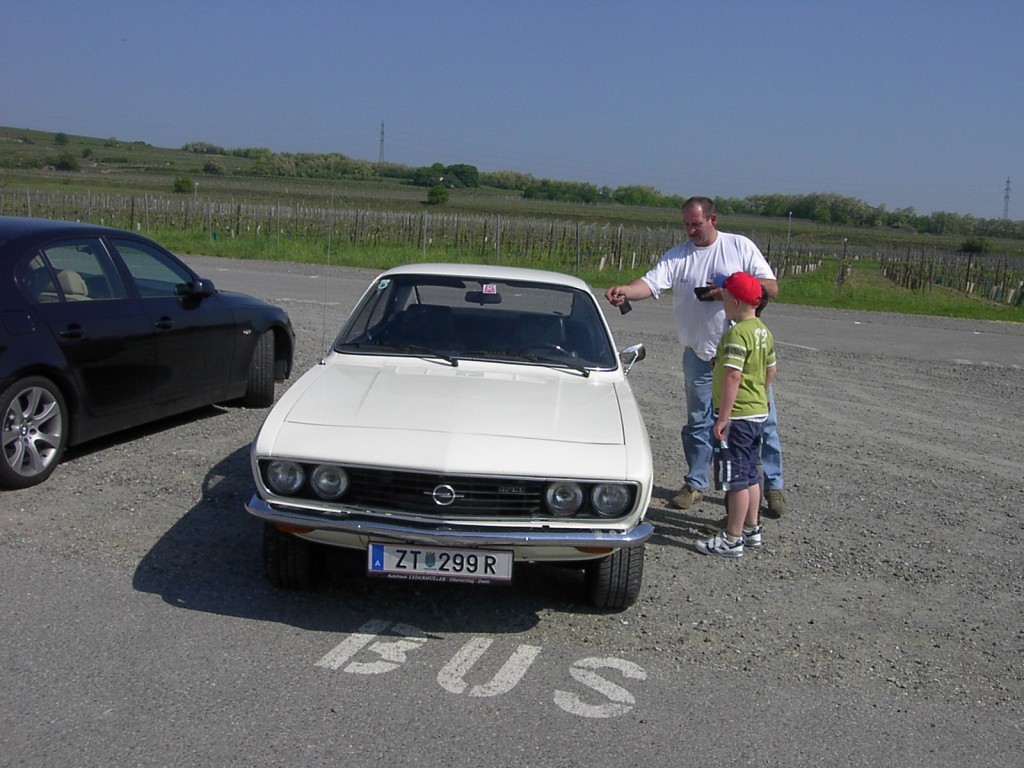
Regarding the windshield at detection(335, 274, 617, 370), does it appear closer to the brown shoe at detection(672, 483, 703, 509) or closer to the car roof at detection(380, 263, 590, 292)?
the car roof at detection(380, 263, 590, 292)

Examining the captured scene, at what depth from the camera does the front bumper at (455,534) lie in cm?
433

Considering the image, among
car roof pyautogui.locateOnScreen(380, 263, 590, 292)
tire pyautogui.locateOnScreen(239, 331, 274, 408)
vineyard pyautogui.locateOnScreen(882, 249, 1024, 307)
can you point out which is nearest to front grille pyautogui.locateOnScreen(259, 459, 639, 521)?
car roof pyautogui.locateOnScreen(380, 263, 590, 292)

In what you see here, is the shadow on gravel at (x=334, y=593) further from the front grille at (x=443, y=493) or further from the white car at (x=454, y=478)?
the front grille at (x=443, y=493)

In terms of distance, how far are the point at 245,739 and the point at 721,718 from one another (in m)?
1.69

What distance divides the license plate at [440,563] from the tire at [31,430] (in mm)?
2830

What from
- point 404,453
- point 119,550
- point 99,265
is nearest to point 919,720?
point 404,453

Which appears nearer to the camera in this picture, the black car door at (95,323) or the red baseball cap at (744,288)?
the red baseball cap at (744,288)

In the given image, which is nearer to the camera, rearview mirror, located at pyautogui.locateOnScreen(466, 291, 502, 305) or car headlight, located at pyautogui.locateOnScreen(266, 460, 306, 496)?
car headlight, located at pyautogui.locateOnScreen(266, 460, 306, 496)

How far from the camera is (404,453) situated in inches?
174

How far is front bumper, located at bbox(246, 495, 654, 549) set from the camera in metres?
4.33

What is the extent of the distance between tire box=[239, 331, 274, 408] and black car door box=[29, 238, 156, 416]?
1.45 meters

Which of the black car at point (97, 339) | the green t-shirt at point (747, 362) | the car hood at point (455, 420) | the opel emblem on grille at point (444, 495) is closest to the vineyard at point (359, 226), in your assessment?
the black car at point (97, 339)

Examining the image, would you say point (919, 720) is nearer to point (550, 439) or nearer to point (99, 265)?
point (550, 439)

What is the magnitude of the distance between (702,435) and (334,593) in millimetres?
2609
